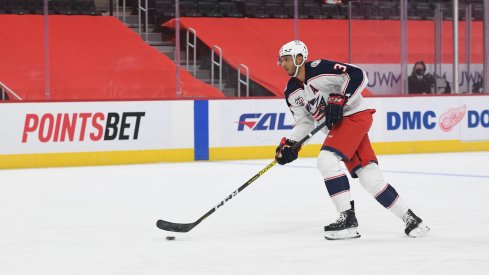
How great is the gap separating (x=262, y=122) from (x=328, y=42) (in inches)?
83.9

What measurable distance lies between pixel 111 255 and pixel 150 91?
6998 mm

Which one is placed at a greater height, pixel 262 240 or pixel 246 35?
pixel 246 35

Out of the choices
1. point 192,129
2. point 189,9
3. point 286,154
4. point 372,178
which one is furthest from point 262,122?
point 372,178

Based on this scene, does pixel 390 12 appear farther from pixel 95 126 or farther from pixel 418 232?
pixel 418 232

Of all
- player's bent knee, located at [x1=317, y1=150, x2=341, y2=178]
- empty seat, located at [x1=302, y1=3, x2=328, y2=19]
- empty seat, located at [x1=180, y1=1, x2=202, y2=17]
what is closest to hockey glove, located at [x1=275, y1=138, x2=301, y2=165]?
player's bent knee, located at [x1=317, y1=150, x2=341, y2=178]

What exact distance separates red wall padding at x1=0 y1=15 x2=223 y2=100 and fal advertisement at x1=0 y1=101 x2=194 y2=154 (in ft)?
0.95

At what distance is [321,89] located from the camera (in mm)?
4969

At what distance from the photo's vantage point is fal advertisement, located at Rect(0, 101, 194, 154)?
10.2 meters

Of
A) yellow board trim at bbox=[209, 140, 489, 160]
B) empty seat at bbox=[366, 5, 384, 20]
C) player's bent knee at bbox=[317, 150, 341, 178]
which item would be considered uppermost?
empty seat at bbox=[366, 5, 384, 20]

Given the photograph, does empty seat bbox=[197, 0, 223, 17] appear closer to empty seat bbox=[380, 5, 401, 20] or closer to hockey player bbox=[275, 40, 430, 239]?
empty seat bbox=[380, 5, 401, 20]

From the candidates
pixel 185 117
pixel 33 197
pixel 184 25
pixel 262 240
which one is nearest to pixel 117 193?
pixel 33 197

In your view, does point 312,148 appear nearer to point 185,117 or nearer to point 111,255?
point 185,117

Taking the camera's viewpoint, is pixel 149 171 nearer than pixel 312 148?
Yes

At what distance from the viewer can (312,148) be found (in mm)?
11352
